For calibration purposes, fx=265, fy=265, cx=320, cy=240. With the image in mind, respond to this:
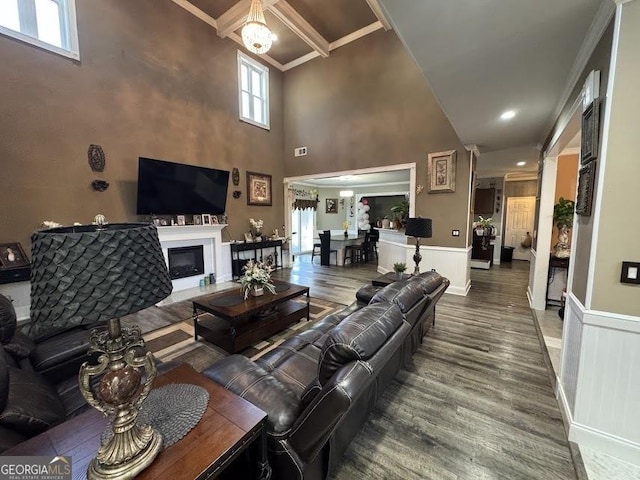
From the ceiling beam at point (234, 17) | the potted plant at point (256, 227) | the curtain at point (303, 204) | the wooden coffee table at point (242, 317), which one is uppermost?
the ceiling beam at point (234, 17)

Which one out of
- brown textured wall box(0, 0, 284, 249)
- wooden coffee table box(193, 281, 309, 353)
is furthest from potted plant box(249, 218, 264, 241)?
wooden coffee table box(193, 281, 309, 353)

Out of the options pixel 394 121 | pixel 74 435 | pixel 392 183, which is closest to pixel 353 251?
pixel 392 183

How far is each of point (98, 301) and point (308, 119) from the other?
696cm

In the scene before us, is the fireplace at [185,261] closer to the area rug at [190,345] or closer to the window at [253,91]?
the area rug at [190,345]

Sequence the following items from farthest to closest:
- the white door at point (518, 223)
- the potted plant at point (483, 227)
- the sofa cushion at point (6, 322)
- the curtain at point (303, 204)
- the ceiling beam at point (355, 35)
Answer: the curtain at point (303, 204)
the white door at point (518, 223)
the potted plant at point (483, 227)
the ceiling beam at point (355, 35)
the sofa cushion at point (6, 322)

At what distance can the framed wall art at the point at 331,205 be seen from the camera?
1085cm

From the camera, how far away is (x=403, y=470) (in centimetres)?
160

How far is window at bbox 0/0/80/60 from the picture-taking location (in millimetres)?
3473

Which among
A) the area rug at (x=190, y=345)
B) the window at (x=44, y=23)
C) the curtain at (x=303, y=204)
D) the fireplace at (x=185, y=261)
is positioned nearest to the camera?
the area rug at (x=190, y=345)

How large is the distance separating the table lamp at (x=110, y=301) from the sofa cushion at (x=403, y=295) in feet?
4.96

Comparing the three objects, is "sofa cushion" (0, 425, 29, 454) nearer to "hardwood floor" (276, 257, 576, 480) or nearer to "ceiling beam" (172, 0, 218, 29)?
"hardwood floor" (276, 257, 576, 480)

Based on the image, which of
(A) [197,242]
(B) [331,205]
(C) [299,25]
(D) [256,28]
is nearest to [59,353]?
(A) [197,242]

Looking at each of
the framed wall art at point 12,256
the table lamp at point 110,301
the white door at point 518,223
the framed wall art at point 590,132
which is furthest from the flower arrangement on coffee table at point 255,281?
the white door at point 518,223

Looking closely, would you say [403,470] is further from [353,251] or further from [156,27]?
[156,27]
